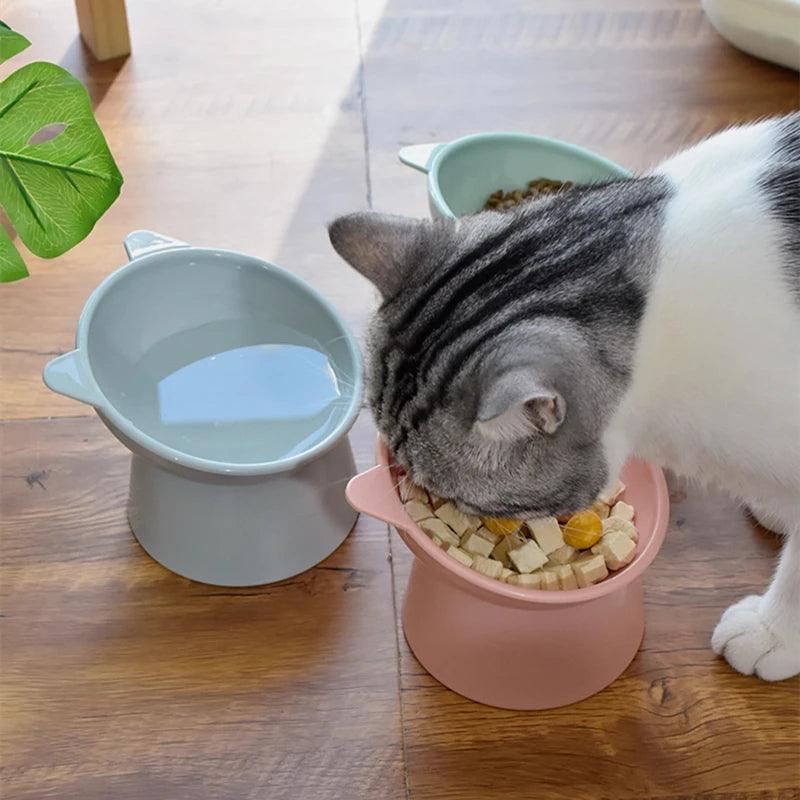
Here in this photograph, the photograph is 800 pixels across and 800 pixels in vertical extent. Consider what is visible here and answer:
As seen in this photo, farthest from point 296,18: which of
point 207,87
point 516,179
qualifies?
point 516,179

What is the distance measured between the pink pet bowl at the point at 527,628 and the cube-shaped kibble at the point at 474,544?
39 mm

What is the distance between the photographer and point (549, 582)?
1107 mm

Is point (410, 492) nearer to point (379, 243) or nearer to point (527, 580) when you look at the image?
point (527, 580)

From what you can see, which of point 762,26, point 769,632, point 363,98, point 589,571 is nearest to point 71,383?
point 589,571

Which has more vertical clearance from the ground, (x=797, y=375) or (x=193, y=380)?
(x=797, y=375)

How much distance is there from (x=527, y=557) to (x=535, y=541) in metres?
0.04

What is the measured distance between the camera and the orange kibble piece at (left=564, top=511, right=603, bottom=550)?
1.16m

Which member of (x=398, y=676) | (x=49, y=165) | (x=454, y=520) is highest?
(x=49, y=165)

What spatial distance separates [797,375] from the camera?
93 centimetres

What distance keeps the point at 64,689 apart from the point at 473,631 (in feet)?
1.52

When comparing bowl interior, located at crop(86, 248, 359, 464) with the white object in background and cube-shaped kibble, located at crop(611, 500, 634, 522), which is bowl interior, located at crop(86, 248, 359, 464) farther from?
the white object in background

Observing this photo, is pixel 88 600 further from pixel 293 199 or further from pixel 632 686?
pixel 293 199

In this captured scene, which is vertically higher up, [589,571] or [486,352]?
[486,352]

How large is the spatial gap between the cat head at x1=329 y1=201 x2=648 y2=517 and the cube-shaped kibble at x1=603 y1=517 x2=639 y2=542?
19 centimetres
